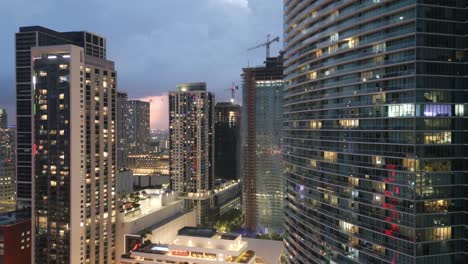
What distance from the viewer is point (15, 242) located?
92875 millimetres

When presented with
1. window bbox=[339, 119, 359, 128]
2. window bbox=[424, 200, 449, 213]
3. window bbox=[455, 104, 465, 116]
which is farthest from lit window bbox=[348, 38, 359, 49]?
window bbox=[424, 200, 449, 213]

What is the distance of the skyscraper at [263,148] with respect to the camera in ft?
497

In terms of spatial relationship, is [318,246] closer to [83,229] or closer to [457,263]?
[457,263]

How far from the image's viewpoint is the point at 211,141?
16825 cm

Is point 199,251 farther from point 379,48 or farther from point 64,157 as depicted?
point 379,48

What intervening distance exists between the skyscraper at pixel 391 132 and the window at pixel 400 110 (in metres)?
0.12

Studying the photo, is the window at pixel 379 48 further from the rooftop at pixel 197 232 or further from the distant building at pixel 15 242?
the distant building at pixel 15 242

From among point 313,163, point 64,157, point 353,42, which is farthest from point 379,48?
point 64,157

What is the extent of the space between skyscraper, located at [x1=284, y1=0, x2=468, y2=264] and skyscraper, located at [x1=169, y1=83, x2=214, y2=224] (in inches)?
3822

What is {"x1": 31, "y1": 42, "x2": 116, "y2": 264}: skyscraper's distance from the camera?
8769 cm

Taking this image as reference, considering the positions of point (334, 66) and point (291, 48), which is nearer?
point (334, 66)

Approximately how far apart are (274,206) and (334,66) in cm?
9455

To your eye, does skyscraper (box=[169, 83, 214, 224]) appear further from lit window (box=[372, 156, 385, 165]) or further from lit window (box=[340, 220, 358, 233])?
lit window (box=[372, 156, 385, 165])

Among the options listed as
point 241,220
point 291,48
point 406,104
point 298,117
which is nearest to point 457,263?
point 406,104
